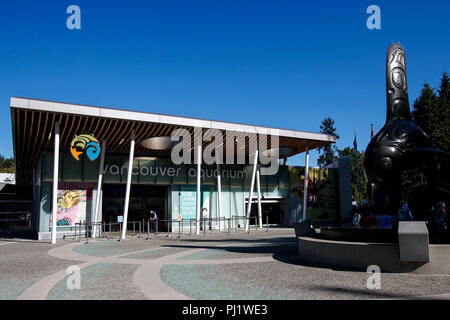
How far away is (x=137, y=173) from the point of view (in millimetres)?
23812

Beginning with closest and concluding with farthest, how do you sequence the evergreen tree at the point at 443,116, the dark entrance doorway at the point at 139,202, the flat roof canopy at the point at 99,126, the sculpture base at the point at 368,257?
the sculpture base at the point at 368,257
the flat roof canopy at the point at 99,126
the dark entrance doorway at the point at 139,202
the evergreen tree at the point at 443,116

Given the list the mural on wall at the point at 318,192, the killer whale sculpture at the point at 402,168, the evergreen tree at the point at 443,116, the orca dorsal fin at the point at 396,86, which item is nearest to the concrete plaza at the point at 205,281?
the killer whale sculpture at the point at 402,168

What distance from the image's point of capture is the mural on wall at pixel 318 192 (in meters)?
30.1

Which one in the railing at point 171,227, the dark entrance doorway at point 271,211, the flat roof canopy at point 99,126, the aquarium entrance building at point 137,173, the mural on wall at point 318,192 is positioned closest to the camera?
the flat roof canopy at point 99,126

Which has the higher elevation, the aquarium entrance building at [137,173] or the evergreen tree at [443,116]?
the evergreen tree at [443,116]

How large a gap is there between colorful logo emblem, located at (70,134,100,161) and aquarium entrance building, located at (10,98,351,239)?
0.05 meters

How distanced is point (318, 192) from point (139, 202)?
15.4 meters

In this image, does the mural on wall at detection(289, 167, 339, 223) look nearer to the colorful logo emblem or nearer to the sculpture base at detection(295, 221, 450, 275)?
the colorful logo emblem

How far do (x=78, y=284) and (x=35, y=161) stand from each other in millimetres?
22262

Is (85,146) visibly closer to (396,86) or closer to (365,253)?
(396,86)

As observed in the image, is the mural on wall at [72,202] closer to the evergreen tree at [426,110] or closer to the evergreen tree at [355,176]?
the evergreen tree at [426,110]

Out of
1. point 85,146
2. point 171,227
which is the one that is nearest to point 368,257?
point 85,146

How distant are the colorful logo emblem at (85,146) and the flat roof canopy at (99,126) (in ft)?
1.65
